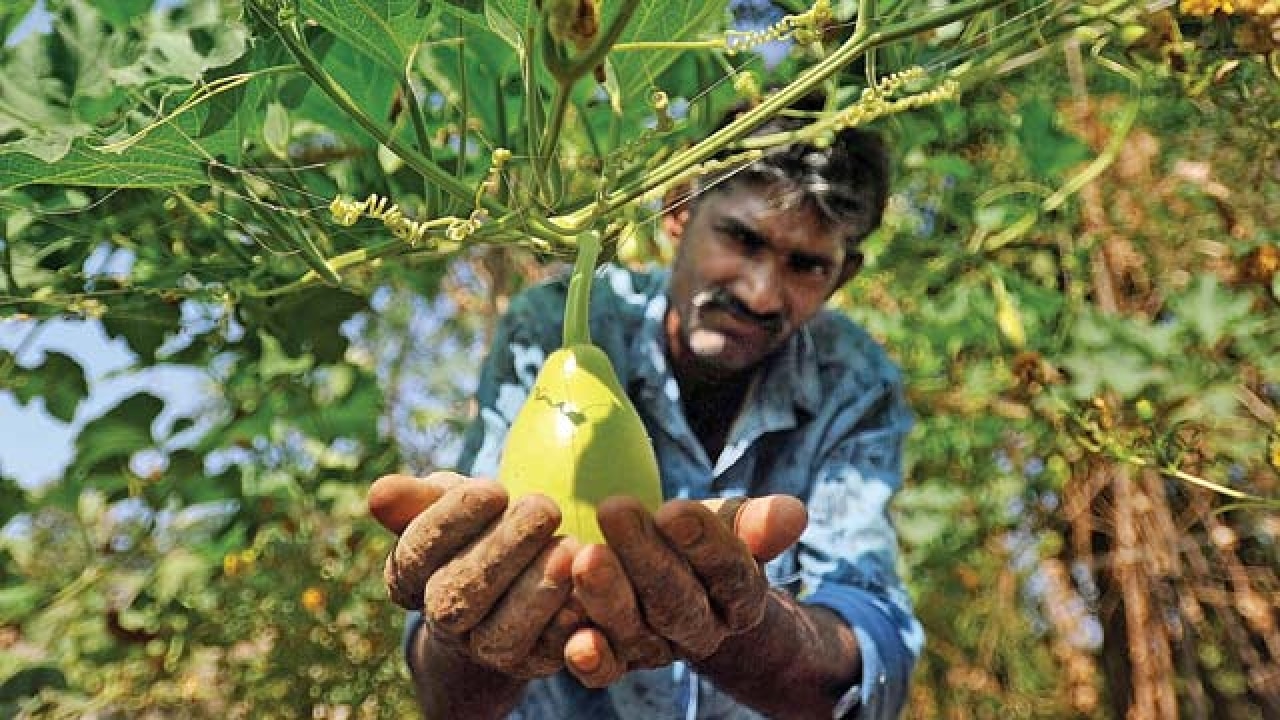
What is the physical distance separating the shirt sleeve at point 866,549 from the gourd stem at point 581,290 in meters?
0.46

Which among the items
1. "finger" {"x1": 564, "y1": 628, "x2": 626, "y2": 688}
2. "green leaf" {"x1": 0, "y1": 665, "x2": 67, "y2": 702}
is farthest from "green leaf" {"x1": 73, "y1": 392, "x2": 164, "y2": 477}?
"finger" {"x1": 564, "y1": 628, "x2": 626, "y2": 688}

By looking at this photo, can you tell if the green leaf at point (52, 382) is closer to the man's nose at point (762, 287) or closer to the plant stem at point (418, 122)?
the plant stem at point (418, 122)

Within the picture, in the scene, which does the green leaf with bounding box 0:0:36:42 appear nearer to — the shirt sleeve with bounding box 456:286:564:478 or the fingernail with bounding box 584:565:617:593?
the shirt sleeve with bounding box 456:286:564:478

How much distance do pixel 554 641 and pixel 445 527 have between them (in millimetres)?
97

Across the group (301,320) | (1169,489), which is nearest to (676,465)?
(301,320)

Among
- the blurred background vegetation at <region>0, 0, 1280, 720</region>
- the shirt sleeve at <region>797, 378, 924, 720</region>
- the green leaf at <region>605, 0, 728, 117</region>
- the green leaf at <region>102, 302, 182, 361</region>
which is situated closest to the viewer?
the green leaf at <region>605, 0, 728, 117</region>

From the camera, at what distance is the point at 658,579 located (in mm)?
704

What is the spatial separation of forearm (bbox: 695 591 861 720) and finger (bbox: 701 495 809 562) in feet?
0.46

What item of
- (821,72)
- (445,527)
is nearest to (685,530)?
(445,527)

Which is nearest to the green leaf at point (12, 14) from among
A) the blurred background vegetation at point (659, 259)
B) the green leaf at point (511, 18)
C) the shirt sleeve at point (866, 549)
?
the blurred background vegetation at point (659, 259)

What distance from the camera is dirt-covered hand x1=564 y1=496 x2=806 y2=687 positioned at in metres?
0.69

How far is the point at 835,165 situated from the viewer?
1263 millimetres

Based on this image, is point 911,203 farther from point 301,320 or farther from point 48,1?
point 48,1

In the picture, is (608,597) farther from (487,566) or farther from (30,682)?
(30,682)
